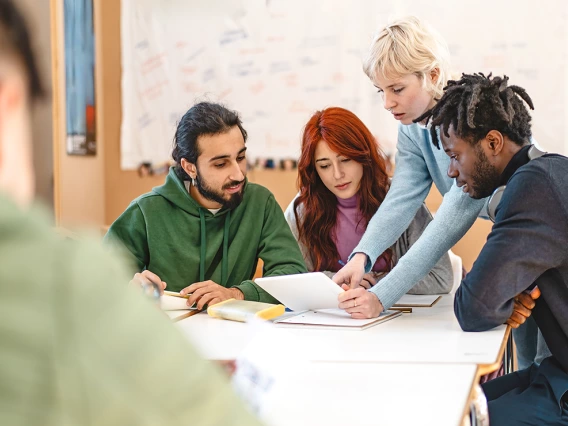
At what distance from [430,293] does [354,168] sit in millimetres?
514

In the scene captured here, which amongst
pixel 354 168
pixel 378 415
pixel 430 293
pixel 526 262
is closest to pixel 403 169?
pixel 354 168

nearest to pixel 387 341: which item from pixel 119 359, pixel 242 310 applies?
pixel 242 310

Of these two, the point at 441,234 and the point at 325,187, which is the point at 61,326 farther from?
the point at 325,187

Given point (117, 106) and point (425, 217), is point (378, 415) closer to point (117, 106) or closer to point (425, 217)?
point (425, 217)

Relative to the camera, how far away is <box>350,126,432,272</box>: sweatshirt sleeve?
2232 mm

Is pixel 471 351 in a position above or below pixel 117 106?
below

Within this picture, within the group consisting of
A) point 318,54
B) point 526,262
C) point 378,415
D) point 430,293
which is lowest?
point 430,293

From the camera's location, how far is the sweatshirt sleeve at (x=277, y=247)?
7.44 ft

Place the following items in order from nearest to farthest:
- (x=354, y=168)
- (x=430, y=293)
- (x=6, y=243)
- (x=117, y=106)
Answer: (x=6, y=243), (x=430, y=293), (x=354, y=168), (x=117, y=106)

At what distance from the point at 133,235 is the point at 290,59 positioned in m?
1.97

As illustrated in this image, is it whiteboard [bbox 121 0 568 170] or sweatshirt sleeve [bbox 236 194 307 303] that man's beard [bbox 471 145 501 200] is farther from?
whiteboard [bbox 121 0 568 170]

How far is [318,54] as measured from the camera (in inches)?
154

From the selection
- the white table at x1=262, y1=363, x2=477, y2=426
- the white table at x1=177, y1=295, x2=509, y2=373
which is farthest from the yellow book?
the white table at x1=262, y1=363, x2=477, y2=426

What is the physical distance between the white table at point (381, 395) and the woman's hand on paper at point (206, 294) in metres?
0.67
